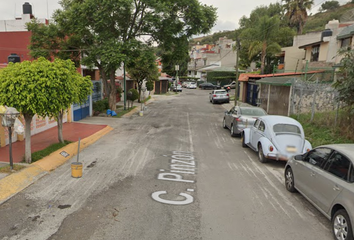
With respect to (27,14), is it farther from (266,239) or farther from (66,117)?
(266,239)

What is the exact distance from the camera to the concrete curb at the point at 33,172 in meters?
6.60

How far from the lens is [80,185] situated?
23.8ft

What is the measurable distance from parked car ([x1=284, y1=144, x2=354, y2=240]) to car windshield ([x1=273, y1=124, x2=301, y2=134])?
310cm

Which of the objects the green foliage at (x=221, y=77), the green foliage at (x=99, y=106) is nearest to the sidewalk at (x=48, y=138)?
the green foliage at (x=99, y=106)

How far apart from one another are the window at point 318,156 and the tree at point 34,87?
6.87 meters

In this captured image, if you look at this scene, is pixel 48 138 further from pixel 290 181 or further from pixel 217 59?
pixel 217 59

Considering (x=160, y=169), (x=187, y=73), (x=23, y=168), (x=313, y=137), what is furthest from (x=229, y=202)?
(x=187, y=73)

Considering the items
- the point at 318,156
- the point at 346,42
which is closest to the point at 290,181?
the point at 318,156

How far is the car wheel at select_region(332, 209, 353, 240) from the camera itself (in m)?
4.46

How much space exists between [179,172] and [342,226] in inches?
186

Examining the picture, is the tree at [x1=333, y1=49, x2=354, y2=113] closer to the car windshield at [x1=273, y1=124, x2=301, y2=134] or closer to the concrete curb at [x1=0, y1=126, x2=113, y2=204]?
the car windshield at [x1=273, y1=124, x2=301, y2=134]

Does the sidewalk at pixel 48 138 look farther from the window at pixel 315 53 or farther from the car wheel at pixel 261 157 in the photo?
the window at pixel 315 53

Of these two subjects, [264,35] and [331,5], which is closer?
[264,35]

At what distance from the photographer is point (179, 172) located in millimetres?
8547
